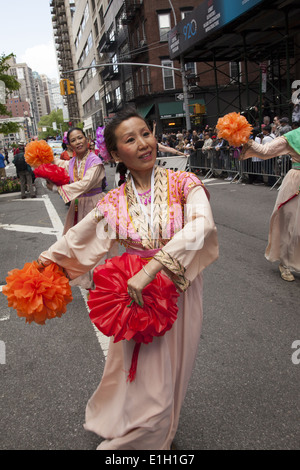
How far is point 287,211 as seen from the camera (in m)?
5.02

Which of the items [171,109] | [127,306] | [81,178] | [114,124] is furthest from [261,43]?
[127,306]

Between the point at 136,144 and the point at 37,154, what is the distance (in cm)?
325

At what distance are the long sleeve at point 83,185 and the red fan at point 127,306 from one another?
2.77m

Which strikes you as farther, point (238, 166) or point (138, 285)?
point (238, 166)

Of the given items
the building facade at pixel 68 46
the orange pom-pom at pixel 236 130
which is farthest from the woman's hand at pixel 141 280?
the building facade at pixel 68 46

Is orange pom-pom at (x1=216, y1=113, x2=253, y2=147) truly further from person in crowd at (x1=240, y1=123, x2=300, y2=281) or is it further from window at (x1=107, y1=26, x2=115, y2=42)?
window at (x1=107, y1=26, x2=115, y2=42)

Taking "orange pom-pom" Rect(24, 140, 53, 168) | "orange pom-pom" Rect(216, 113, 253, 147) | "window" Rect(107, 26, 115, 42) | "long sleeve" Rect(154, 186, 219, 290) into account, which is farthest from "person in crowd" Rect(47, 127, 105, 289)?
"window" Rect(107, 26, 115, 42)

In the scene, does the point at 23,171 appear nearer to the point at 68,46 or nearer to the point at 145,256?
the point at 145,256

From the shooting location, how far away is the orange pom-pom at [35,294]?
1997mm

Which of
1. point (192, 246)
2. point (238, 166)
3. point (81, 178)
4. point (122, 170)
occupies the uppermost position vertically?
point (122, 170)

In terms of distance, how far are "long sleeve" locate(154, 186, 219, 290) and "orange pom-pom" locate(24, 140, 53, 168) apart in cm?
350

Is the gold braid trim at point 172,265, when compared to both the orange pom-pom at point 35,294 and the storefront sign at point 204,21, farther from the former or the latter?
the storefront sign at point 204,21
